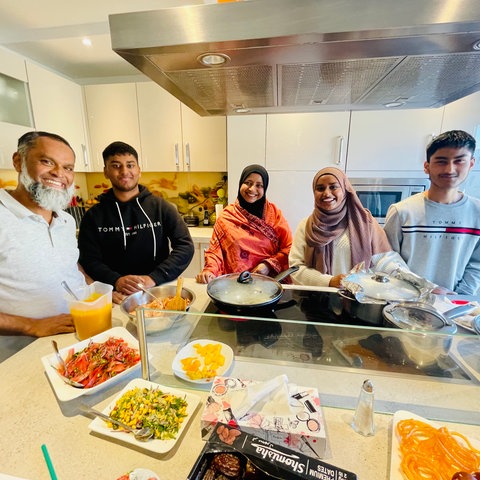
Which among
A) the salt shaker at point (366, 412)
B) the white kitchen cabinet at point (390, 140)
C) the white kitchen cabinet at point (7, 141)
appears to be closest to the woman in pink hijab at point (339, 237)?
the salt shaker at point (366, 412)

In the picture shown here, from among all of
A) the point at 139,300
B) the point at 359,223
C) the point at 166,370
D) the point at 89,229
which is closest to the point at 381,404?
the point at 166,370

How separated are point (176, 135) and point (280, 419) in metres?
2.78

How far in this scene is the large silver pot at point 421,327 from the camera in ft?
2.28

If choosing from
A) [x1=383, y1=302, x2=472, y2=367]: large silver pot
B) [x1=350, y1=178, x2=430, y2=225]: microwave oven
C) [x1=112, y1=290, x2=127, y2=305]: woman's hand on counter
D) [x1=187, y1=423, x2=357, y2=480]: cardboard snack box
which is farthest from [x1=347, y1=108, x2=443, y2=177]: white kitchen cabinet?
[x1=187, y1=423, x2=357, y2=480]: cardboard snack box

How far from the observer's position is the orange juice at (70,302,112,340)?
35.3 inches

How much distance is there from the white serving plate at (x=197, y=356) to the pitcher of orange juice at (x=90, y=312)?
0.31 m

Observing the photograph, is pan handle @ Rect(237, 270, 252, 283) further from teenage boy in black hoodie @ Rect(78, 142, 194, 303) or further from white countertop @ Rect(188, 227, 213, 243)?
white countertop @ Rect(188, 227, 213, 243)

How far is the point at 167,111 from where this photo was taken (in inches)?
109

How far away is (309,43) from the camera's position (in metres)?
0.58

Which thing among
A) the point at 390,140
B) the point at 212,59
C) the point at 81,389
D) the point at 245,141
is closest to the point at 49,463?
the point at 81,389

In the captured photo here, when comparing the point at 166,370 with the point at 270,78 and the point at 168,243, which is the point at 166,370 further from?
the point at 168,243

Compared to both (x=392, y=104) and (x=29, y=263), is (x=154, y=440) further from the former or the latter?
(x=392, y=104)

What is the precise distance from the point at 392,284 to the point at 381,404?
0.40m

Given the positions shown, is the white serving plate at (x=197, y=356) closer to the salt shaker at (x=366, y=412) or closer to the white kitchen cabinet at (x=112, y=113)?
the salt shaker at (x=366, y=412)
